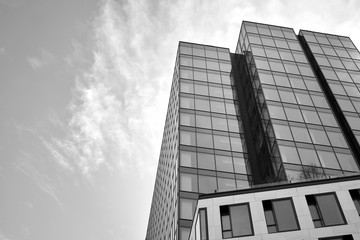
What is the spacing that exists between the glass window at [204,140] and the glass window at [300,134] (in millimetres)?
9498

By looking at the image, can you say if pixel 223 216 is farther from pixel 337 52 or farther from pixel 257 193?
pixel 337 52

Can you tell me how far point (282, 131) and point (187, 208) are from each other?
13498mm

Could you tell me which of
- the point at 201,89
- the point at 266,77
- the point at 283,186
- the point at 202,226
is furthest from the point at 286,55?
the point at 202,226

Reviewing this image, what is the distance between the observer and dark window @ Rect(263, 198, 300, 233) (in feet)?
75.2

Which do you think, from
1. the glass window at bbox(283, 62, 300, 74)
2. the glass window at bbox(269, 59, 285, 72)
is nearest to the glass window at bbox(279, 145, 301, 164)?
the glass window at bbox(269, 59, 285, 72)

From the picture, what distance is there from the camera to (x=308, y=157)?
3562 centimetres

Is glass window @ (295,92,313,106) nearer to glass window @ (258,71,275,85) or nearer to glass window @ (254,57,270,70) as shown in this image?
glass window @ (258,71,275,85)

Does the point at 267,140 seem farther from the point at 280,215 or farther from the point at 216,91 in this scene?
the point at 280,215

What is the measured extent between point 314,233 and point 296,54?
36.6 metres

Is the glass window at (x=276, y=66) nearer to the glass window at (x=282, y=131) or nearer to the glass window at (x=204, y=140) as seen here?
the glass window at (x=282, y=131)

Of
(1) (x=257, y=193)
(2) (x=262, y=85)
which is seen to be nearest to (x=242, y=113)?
(2) (x=262, y=85)

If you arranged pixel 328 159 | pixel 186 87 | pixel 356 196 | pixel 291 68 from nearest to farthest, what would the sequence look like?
pixel 356 196
pixel 328 159
pixel 291 68
pixel 186 87

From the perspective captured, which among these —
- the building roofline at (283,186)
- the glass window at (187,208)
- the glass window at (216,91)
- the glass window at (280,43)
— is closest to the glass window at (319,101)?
the glass window at (216,91)

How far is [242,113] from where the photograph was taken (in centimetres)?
4838
